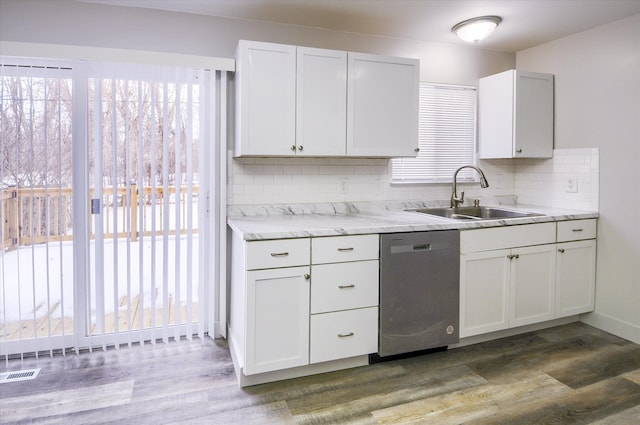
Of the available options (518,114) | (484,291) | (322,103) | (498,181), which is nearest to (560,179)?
(498,181)

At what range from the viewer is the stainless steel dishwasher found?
253cm

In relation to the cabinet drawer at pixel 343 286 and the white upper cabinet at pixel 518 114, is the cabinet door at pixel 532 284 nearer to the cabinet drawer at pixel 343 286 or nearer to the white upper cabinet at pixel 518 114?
the white upper cabinet at pixel 518 114

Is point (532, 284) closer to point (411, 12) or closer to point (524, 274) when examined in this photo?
point (524, 274)

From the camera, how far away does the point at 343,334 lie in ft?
8.05

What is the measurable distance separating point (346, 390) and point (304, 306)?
1.70ft

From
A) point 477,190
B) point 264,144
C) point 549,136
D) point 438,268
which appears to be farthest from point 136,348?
point 549,136

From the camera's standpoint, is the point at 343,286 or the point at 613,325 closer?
the point at 343,286

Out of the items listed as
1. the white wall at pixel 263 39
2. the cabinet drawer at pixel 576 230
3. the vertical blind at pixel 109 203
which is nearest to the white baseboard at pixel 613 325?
the cabinet drawer at pixel 576 230

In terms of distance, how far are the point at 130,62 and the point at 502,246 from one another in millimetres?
2726

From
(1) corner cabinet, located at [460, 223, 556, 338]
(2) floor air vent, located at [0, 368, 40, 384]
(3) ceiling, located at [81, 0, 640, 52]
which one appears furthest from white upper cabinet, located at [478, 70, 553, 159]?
(2) floor air vent, located at [0, 368, 40, 384]

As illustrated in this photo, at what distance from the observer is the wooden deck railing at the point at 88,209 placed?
254 centimetres

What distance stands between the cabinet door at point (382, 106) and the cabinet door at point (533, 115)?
0.96 meters

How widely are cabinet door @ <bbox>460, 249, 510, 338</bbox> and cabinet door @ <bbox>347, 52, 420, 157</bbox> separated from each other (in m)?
0.89

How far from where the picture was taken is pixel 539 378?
8.07 ft
